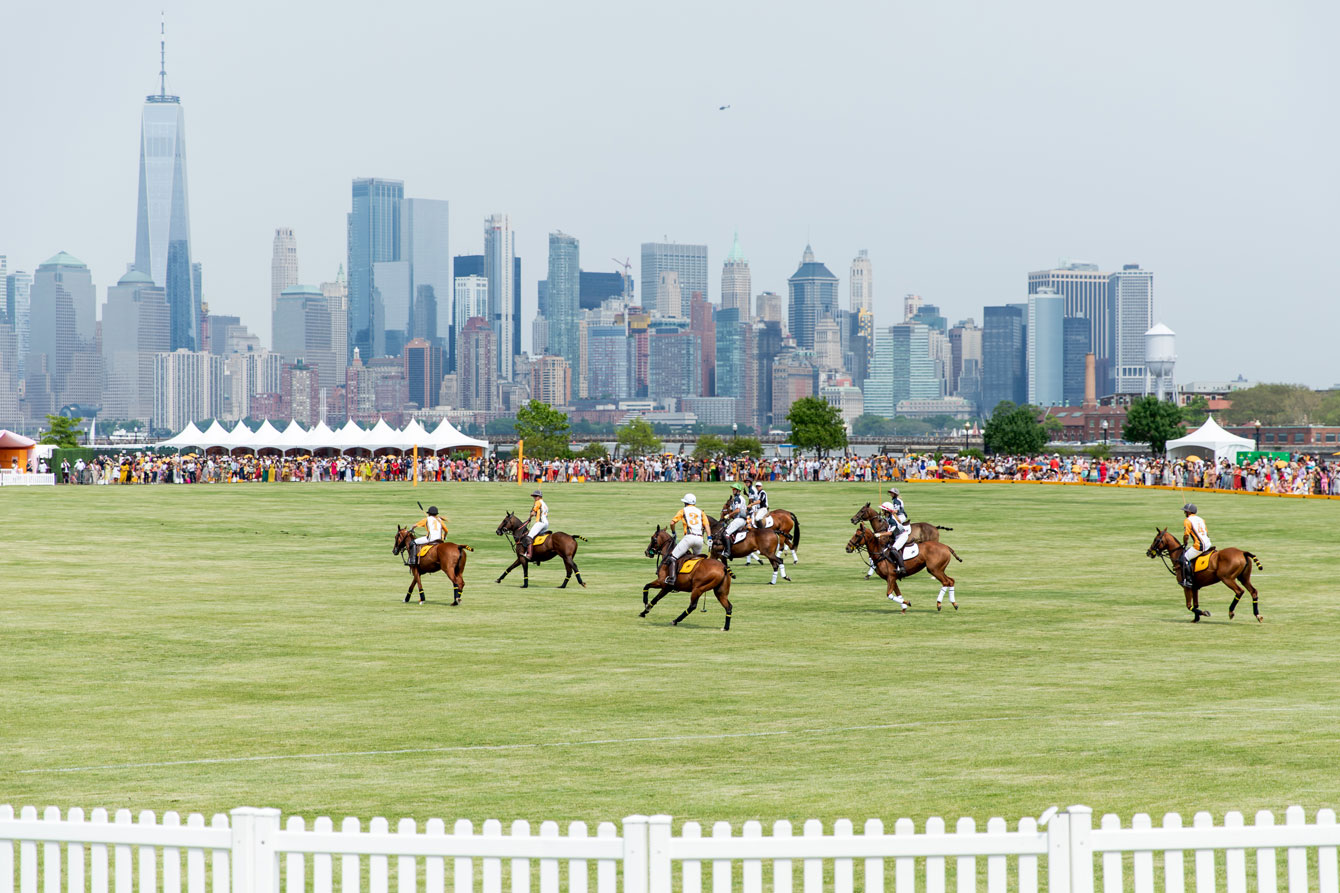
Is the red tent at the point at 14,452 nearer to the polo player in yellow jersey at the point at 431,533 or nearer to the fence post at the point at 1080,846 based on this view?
the polo player in yellow jersey at the point at 431,533

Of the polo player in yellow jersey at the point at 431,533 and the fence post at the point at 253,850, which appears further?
the polo player in yellow jersey at the point at 431,533

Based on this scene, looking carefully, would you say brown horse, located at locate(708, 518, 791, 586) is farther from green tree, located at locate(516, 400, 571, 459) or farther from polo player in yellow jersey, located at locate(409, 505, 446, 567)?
green tree, located at locate(516, 400, 571, 459)

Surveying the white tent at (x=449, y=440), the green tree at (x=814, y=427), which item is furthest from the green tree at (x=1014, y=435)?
the white tent at (x=449, y=440)

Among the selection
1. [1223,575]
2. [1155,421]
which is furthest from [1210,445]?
[1223,575]

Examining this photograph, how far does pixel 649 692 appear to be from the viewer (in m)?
16.2

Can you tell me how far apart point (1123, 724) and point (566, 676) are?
6.34 m

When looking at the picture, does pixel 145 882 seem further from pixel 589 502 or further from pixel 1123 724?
pixel 589 502

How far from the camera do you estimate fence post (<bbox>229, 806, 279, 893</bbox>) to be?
6551 mm

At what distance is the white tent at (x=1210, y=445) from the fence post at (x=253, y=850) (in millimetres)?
80476

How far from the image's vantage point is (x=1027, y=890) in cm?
691

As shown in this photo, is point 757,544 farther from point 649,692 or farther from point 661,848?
point 661,848

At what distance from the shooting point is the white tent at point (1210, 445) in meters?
82.6

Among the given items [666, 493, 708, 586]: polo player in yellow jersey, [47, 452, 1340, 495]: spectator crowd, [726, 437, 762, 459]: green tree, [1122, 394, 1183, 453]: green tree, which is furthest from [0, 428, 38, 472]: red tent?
[726, 437, 762, 459]: green tree

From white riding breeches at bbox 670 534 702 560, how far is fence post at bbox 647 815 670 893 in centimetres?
1569
